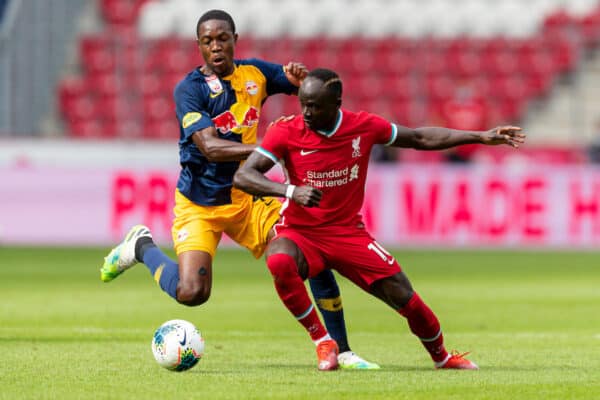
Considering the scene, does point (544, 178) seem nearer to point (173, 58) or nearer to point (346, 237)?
point (173, 58)

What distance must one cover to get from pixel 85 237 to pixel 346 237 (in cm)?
1310

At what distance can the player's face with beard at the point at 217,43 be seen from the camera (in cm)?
808

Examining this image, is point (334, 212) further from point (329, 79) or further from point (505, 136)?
point (505, 136)

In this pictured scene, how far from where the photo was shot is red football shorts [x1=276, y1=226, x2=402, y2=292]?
749cm

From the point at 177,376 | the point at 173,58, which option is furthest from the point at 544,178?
the point at 177,376

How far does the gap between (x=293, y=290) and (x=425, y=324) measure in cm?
84

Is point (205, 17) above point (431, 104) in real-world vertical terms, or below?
above

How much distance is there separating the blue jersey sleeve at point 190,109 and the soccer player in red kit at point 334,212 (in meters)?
0.76

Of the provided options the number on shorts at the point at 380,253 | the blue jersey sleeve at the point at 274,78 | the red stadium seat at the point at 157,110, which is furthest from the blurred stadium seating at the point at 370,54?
the number on shorts at the point at 380,253

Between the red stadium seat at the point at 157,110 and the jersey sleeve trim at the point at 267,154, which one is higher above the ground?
the jersey sleeve trim at the point at 267,154

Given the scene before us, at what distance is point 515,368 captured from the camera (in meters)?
7.56

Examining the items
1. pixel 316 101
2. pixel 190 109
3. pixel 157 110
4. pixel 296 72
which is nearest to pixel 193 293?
pixel 190 109

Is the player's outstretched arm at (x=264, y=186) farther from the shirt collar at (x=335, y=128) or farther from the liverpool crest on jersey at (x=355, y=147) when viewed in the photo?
the liverpool crest on jersey at (x=355, y=147)

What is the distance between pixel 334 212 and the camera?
759 cm
